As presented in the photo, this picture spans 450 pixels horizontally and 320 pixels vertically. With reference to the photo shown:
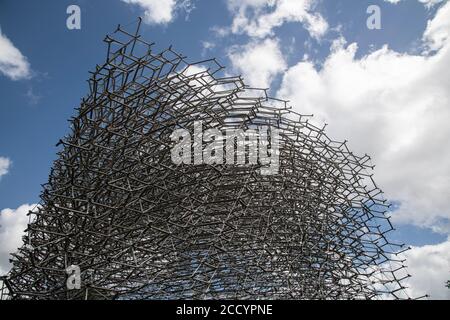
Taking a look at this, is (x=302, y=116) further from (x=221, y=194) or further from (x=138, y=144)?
(x=138, y=144)

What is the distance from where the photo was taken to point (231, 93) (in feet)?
58.9

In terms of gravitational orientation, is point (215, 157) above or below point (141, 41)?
below

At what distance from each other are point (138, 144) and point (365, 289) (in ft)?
38.3

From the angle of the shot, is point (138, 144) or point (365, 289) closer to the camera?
point (138, 144)

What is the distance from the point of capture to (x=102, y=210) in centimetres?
1697

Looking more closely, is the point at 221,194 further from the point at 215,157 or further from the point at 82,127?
the point at 82,127
